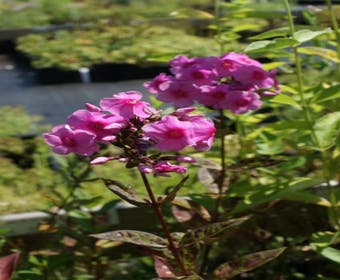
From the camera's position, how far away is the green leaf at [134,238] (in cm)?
133

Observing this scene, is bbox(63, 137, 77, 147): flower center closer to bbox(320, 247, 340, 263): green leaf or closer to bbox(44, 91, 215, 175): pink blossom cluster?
bbox(44, 91, 215, 175): pink blossom cluster

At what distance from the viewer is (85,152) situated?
128 centimetres

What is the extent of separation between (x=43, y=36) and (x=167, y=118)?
501 cm

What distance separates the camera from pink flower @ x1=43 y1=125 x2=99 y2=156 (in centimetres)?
127

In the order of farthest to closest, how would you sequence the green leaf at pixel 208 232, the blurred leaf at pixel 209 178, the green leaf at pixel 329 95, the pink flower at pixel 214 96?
1. the blurred leaf at pixel 209 178
2. the green leaf at pixel 329 95
3. the pink flower at pixel 214 96
4. the green leaf at pixel 208 232

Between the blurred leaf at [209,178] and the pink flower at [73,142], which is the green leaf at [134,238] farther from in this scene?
the blurred leaf at [209,178]

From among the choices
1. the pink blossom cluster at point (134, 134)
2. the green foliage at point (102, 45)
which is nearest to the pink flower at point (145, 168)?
the pink blossom cluster at point (134, 134)

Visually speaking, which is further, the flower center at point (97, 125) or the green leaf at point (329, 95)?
the green leaf at point (329, 95)

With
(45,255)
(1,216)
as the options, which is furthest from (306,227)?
(1,216)

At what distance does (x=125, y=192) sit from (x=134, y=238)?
0.10m

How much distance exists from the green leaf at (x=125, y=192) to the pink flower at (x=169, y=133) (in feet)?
0.45

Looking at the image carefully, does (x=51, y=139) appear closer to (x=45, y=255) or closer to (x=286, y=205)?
(x=45, y=255)

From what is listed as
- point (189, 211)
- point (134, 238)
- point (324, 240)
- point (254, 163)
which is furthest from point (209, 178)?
point (134, 238)

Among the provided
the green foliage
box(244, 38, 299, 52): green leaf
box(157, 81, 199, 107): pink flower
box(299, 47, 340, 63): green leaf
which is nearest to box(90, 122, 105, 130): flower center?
box(157, 81, 199, 107): pink flower
